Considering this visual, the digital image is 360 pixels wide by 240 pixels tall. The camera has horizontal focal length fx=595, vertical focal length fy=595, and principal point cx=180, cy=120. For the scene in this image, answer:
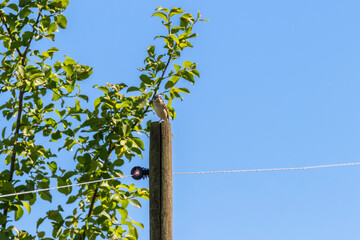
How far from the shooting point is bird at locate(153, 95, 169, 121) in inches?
207

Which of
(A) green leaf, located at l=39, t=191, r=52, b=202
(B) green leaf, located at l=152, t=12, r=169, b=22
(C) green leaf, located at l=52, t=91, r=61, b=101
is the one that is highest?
(B) green leaf, located at l=152, t=12, r=169, b=22

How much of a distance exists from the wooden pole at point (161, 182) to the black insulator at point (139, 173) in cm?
15

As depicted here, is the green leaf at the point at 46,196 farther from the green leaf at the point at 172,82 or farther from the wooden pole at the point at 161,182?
the green leaf at the point at 172,82

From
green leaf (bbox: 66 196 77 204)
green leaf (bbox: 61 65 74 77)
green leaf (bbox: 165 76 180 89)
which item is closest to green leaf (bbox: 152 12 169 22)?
green leaf (bbox: 165 76 180 89)

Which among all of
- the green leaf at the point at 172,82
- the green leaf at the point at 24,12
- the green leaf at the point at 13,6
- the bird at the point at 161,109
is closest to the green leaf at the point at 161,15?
the green leaf at the point at 172,82

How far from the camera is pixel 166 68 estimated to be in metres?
5.54

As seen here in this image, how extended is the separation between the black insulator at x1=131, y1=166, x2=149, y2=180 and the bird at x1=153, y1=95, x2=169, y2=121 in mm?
496

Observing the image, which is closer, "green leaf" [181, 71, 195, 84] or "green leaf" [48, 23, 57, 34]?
"green leaf" [181, 71, 195, 84]

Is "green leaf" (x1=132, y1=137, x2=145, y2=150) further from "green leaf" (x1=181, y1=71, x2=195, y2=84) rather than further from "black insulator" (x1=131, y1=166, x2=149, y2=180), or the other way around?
"green leaf" (x1=181, y1=71, x2=195, y2=84)

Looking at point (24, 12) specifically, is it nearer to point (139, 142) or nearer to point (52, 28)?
point (52, 28)

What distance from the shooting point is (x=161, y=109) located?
17.3 ft

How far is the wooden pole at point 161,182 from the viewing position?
16.5 ft

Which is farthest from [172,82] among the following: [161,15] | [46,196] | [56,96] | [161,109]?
[46,196]

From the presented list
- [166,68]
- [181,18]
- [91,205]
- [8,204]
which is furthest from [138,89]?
[8,204]
